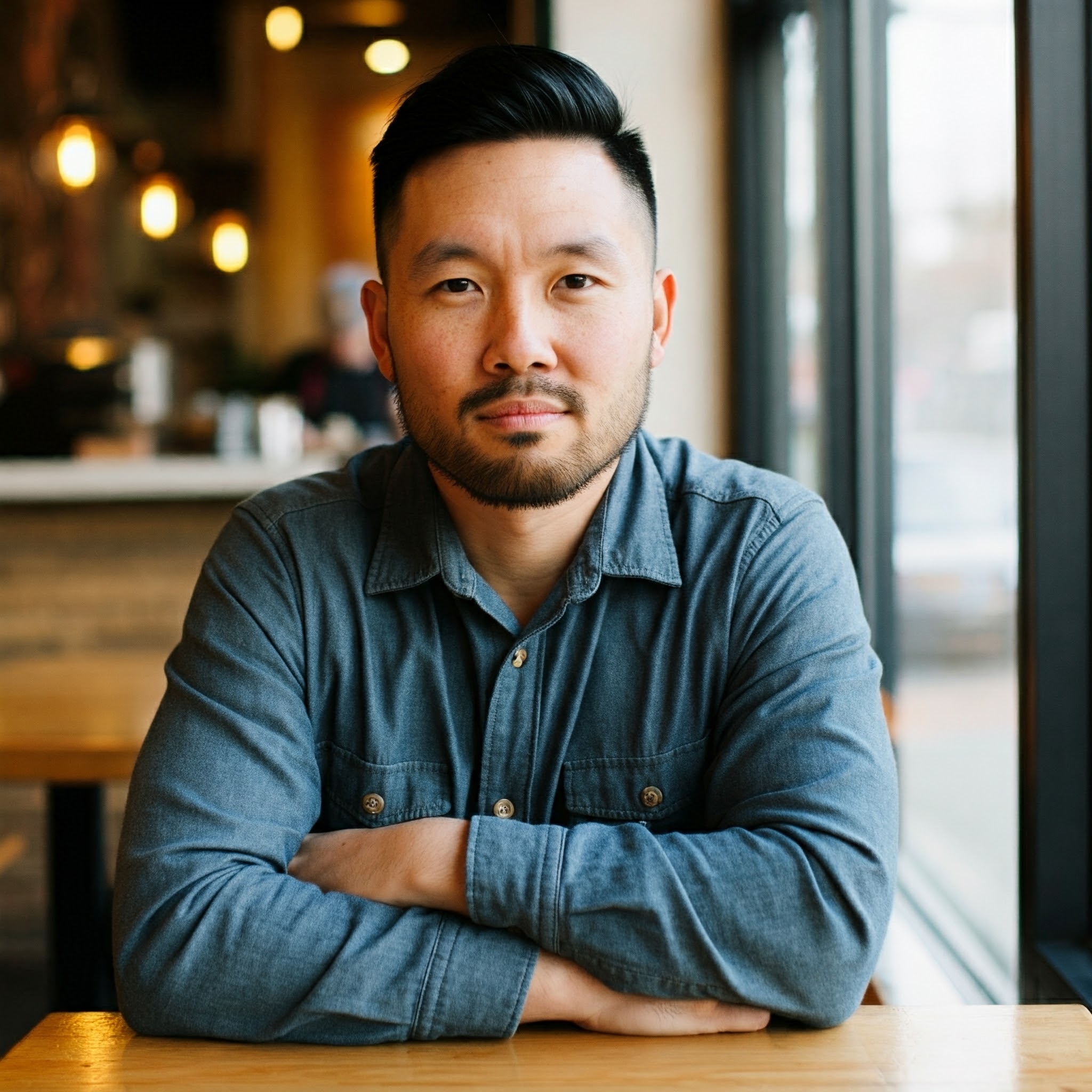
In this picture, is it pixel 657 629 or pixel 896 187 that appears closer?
pixel 657 629

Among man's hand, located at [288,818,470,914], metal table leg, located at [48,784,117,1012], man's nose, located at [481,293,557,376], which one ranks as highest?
man's nose, located at [481,293,557,376]

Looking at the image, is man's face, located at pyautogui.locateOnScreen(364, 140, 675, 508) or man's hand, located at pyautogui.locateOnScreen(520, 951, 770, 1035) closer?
man's hand, located at pyautogui.locateOnScreen(520, 951, 770, 1035)

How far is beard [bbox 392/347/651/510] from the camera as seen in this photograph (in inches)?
48.0

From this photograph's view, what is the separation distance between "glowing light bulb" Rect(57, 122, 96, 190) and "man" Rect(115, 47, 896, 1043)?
11.5ft

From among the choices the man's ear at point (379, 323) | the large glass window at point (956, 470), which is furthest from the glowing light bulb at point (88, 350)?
the man's ear at point (379, 323)

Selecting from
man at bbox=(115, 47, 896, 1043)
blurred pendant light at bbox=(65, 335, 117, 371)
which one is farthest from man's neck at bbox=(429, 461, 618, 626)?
blurred pendant light at bbox=(65, 335, 117, 371)

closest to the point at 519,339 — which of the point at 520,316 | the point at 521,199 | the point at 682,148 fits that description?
the point at 520,316

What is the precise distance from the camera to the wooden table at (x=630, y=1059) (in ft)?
2.98

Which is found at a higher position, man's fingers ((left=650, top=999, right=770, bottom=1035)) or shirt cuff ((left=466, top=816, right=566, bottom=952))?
shirt cuff ((left=466, top=816, right=566, bottom=952))

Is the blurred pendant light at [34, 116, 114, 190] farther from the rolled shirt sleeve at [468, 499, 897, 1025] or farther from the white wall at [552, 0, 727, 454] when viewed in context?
the rolled shirt sleeve at [468, 499, 897, 1025]

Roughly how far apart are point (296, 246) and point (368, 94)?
102cm

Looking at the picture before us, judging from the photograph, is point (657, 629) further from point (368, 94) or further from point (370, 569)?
point (368, 94)

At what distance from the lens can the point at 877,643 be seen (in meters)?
2.45

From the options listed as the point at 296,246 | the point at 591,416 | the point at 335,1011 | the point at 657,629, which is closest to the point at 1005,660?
the point at 657,629
